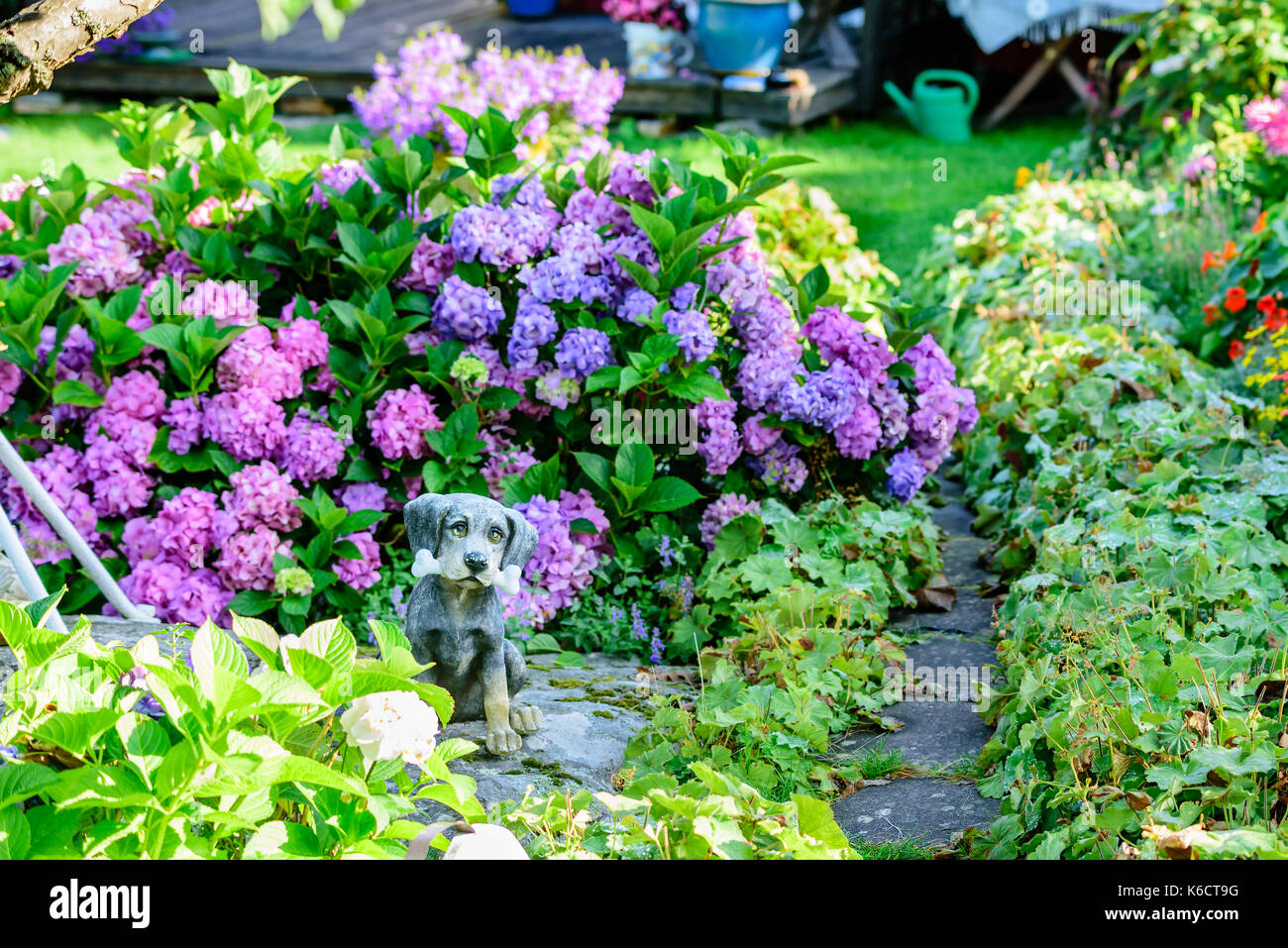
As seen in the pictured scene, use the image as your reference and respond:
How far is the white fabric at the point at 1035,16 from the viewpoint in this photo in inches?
398

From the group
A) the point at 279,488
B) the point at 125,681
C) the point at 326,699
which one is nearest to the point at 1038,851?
the point at 326,699

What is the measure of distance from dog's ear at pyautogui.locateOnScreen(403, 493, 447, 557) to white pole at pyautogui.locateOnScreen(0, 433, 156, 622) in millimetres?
924

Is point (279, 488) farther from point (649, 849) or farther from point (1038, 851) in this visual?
point (1038, 851)

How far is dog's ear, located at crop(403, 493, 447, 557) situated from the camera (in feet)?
8.70

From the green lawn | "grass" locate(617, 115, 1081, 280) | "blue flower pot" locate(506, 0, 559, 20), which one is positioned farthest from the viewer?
"blue flower pot" locate(506, 0, 559, 20)

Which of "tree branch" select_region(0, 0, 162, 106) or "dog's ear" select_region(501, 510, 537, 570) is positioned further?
"dog's ear" select_region(501, 510, 537, 570)

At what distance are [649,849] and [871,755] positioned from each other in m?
1.02

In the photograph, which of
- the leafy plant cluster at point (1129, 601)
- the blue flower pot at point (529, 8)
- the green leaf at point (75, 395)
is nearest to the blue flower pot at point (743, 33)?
the blue flower pot at point (529, 8)

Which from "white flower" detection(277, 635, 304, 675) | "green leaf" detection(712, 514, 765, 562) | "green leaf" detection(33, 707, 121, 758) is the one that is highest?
"white flower" detection(277, 635, 304, 675)

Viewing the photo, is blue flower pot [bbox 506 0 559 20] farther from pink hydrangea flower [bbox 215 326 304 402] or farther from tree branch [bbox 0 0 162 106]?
tree branch [bbox 0 0 162 106]

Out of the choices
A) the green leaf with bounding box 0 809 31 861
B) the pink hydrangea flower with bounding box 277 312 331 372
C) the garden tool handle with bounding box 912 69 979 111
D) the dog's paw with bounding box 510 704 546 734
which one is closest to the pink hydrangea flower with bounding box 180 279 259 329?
the pink hydrangea flower with bounding box 277 312 331 372

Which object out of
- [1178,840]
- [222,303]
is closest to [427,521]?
[222,303]

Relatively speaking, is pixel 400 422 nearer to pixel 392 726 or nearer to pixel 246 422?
pixel 246 422
